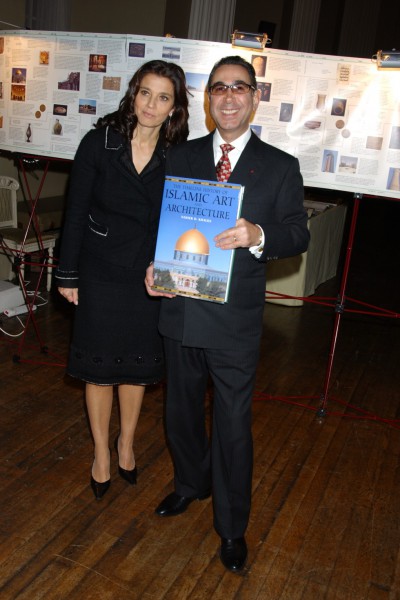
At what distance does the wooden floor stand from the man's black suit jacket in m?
0.86

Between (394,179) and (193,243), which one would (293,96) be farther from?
(193,243)

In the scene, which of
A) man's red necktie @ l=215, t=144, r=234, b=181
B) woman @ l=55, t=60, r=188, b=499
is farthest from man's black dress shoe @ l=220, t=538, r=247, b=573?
man's red necktie @ l=215, t=144, r=234, b=181

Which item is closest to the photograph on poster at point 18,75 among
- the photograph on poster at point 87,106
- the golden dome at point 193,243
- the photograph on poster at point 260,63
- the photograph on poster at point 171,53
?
the photograph on poster at point 87,106

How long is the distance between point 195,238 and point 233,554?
1199 millimetres

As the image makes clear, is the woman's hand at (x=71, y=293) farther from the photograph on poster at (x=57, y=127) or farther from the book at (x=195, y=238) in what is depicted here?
the photograph on poster at (x=57, y=127)

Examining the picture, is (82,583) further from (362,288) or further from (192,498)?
(362,288)

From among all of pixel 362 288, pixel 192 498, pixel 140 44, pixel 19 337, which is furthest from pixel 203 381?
pixel 362 288

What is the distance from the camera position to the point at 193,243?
85.9 inches

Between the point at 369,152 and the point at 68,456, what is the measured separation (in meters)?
2.12

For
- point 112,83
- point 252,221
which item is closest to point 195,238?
point 252,221

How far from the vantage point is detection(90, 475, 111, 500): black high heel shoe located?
2852 millimetres

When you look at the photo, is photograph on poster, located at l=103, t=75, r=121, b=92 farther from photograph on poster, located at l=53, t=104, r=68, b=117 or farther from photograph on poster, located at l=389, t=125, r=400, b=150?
photograph on poster, located at l=389, t=125, r=400, b=150

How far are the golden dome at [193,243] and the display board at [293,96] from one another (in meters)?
1.40

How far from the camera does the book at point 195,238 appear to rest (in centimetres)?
210
